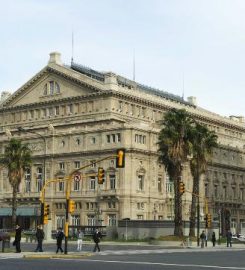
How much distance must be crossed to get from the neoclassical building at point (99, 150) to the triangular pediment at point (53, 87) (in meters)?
0.18

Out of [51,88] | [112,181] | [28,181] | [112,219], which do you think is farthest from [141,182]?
[51,88]

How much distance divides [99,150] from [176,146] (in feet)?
93.1

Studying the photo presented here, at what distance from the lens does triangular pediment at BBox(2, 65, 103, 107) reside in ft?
363

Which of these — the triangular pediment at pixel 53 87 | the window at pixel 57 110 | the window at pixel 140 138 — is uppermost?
the triangular pediment at pixel 53 87

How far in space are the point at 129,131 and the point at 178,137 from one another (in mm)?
24550

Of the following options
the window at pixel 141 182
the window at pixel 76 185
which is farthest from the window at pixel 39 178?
the window at pixel 141 182

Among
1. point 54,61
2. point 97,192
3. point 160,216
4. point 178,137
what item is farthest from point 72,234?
point 54,61

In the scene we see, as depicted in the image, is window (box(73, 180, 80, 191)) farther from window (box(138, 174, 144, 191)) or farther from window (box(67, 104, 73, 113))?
window (box(67, 104, 73, 113))

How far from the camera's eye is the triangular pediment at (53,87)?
363 ft

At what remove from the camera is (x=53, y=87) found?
11550 centimetres

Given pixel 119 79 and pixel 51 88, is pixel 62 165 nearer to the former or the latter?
pixel 51 88

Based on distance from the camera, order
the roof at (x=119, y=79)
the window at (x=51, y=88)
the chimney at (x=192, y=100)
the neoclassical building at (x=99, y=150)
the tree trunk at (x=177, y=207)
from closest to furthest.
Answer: the tree trunk at (x=177, y=207) < the neoclassical building at (x=99, y=150) < the window at (x=51, y=88) < the roof at (x=119, y=79) < the chimney at (x=192, y=100)

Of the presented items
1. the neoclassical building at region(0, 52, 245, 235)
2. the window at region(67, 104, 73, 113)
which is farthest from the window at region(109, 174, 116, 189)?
the window at region(67, 104, 73, 113)

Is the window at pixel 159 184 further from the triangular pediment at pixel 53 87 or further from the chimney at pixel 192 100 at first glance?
the chimney at pixel 192 100
